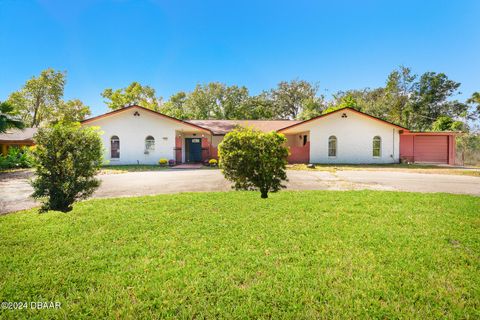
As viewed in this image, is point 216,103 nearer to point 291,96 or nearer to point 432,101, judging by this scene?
point 291,96

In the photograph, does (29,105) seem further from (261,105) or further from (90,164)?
(90,164)

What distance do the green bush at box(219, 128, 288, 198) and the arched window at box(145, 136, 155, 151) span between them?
13877 millimetres

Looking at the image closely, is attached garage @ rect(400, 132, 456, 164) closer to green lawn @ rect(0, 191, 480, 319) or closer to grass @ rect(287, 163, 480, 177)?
grass @ rect(287, 163, 480, 177)

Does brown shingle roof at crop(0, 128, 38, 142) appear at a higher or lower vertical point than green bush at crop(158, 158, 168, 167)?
higher

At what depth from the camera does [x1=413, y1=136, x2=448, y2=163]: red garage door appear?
20969mm

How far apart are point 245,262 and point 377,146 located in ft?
68.7

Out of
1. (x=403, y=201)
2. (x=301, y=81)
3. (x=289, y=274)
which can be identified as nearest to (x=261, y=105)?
(x=301, y=81)

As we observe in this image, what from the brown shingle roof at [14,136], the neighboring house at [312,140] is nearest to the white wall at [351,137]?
the neighboring house at [312,140]

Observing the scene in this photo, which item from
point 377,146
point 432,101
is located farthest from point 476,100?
point 377,146

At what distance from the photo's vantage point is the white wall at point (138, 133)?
741 inches

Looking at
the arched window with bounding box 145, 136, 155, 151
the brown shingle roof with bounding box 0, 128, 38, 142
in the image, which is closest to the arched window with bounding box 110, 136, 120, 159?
the arched window with bounding box 145, 136, 155, 151

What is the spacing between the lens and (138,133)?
62.4 feet

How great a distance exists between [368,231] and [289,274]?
238cm

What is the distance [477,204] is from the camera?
6293 millimetres
